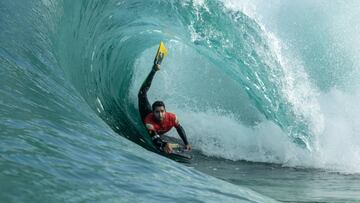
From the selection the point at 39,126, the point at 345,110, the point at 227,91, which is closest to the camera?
the point at 39,126

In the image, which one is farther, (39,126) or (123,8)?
(123,8)

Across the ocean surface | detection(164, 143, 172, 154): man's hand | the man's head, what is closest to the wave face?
the ocean surface

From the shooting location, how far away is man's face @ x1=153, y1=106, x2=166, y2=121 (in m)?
8.93

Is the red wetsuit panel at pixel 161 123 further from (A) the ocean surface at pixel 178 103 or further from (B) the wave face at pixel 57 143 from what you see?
(B) the wave face at pixel 57 143

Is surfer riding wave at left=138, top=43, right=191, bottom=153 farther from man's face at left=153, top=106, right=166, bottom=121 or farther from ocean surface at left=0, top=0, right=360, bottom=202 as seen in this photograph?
ocean surface at left=0, top=0, right=360, bottom=202

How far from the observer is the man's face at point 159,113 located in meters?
8.93

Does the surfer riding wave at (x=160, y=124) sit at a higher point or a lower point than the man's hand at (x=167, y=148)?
higher

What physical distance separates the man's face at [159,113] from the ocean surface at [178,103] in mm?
492

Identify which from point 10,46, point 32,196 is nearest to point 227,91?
point 10,46

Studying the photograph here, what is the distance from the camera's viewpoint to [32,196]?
8.34 feet

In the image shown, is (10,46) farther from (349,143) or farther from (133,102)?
(349,143)

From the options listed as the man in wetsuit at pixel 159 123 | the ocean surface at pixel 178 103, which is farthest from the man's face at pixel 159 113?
the ocean surface at pixel 178 103

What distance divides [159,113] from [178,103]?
565 cm

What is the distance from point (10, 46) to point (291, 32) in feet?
54.8
